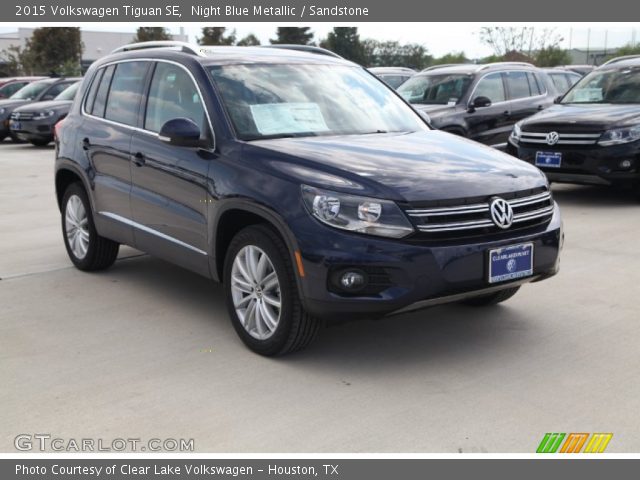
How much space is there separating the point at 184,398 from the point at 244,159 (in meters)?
1.42

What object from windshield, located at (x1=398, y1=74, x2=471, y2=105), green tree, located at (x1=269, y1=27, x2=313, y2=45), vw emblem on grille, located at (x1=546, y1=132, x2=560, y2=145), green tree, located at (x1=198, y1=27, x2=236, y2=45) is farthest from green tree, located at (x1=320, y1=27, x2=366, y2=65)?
vw emblem on grille, located at (x1=546, y1=132, x2=560, y2=145)

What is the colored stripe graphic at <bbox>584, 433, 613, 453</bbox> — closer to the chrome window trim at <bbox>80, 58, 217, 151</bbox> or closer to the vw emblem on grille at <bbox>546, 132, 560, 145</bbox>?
the chrome window trim at <bbox>80, 58, 217, 151</bbox>

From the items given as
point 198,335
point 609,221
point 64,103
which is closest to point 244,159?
point 198,335

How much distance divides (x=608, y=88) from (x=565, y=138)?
1492 mm

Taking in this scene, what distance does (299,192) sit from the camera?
4.36 m

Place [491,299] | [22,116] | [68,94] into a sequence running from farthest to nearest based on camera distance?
1. [68,94]
2. [22,116]
3. [491,299]

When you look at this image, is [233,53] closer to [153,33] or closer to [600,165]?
[600,165]

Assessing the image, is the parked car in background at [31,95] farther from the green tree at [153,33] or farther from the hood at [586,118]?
the green tree at [153,33]

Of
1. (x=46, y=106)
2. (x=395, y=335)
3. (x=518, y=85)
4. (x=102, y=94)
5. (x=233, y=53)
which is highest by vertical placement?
(x=233, y=53)

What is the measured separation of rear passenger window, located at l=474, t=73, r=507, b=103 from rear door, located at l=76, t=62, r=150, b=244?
7.26 meters

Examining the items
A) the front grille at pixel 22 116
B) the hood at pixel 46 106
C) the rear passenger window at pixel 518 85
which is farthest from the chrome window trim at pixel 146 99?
the front grille at pixel 22 116

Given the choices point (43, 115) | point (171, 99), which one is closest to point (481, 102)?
point (171, 99)

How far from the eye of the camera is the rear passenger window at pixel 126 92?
5.94 meters

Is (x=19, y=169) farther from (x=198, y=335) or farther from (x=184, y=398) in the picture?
(x=184, y=398)
